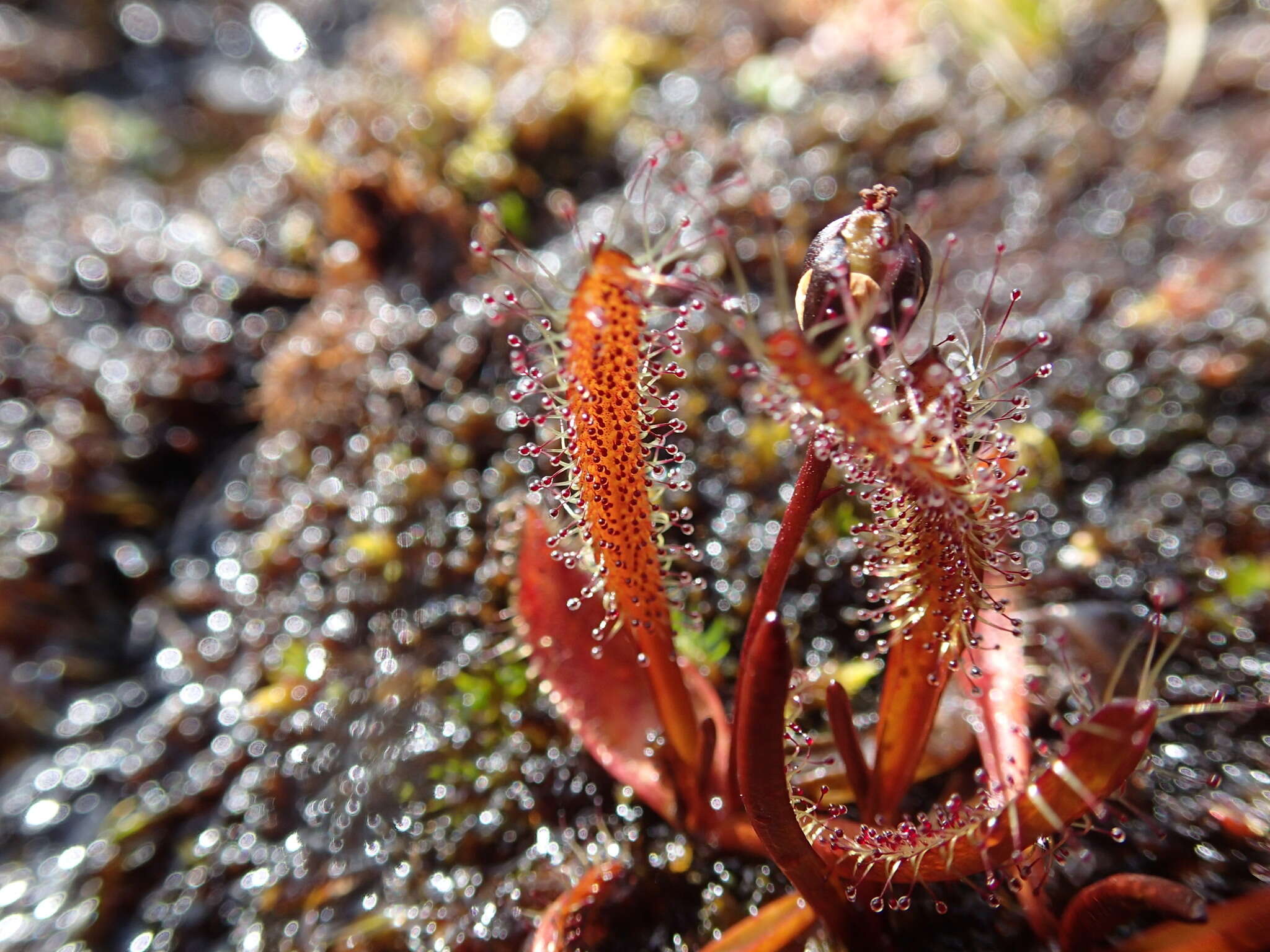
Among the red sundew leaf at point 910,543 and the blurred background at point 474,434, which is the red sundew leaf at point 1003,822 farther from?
the blurred background at point 474,434

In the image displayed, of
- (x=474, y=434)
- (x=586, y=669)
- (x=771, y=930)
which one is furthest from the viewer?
(x=474, y=434)

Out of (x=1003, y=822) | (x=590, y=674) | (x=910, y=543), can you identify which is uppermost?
(x=910, y=543)

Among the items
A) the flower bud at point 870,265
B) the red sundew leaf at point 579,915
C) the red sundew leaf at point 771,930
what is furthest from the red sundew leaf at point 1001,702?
the red sundew leaf at point 579,915

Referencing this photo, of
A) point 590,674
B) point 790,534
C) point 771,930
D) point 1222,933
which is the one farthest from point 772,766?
point 1222,933

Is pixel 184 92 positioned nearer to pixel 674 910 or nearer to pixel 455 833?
pixel 455 833

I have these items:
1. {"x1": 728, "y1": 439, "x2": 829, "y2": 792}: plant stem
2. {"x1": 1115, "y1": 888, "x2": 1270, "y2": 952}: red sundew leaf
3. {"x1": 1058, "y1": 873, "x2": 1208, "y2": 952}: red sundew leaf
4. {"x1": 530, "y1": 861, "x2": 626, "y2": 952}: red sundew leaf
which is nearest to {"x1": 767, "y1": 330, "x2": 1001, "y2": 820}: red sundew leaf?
{"x1": 728, "y1": 439, "x2": 829, "y2": 792}: plant stem

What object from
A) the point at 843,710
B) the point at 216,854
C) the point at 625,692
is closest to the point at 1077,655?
the point at 843,710

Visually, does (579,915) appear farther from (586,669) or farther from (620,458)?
(620,458)
